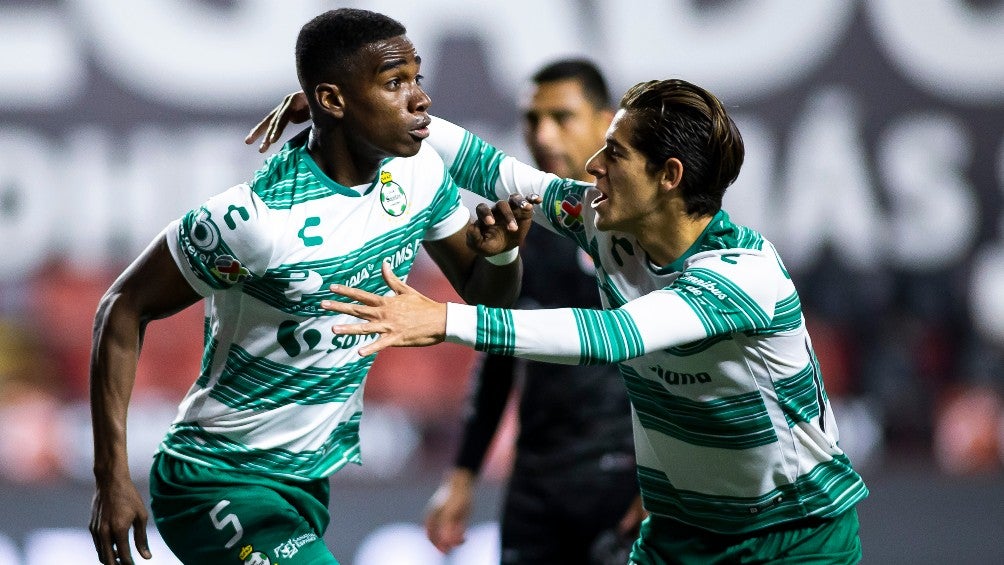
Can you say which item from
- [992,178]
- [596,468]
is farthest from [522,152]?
[596,468]

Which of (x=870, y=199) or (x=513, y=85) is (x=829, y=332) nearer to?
(x=870, y=199)

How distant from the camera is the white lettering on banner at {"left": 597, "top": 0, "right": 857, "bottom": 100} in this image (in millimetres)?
6871

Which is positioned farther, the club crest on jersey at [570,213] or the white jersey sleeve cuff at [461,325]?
the club crest on jersey at [570,213]

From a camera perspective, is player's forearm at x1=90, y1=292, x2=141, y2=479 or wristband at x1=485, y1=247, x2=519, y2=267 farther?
wristband at x1=485, y1=247, x2=519, y2=267

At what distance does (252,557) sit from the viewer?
114 inches

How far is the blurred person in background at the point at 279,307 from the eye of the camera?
284 centimetres

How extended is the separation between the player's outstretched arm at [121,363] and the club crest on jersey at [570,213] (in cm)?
86

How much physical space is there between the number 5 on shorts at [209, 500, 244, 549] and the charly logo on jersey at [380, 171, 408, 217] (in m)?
0.75

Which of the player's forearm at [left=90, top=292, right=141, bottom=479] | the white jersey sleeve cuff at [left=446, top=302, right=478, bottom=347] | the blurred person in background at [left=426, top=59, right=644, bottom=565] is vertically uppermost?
the white jersey sleeve cuff at [left=446, top=302, right=478, bottom=347]

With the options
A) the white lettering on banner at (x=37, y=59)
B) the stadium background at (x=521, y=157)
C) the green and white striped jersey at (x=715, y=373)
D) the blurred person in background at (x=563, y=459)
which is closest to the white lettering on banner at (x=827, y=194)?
the stadium background at (x=521, y=157)

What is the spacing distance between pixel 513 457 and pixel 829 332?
3.15 metres

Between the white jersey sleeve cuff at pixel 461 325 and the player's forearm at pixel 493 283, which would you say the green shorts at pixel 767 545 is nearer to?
the player's forearm at pixel 493 283

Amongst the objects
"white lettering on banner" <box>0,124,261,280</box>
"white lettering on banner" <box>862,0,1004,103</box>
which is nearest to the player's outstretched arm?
"white lettering on banner" <box>0,124,261,280</box>

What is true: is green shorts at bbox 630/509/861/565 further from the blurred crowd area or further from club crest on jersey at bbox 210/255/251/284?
the blurred crowd area
